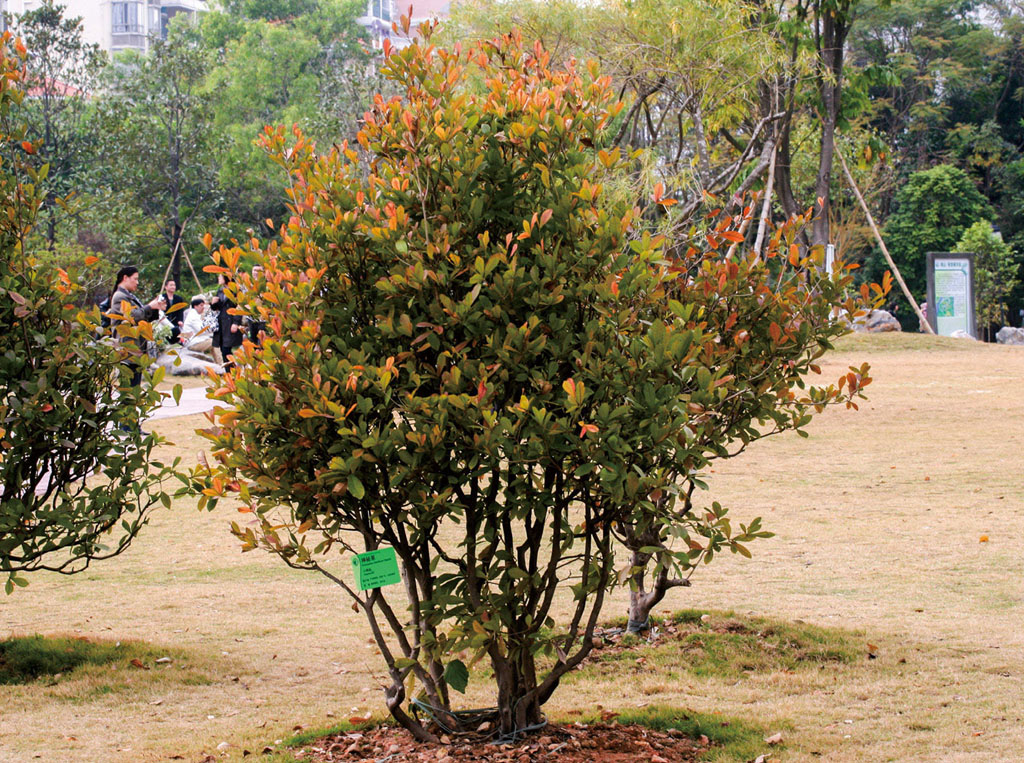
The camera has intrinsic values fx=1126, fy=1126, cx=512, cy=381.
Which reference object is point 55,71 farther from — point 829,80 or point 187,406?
point 829,80

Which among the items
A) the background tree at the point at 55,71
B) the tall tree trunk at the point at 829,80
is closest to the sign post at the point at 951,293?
the tall tree trunk at the point at 829,80

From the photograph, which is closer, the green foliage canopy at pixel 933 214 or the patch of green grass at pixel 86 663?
the patch of green grass at pixel 86 663

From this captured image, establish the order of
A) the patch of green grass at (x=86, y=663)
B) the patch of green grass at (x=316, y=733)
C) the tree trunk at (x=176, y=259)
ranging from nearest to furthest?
the patch of green grass at (x=316, y=733), the patch of green grass at (x=86, y=663), the tree trunk at (x=176, y=259)

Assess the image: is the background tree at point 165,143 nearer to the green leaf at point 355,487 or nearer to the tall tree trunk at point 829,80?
the tall tree trunk at point 829,80

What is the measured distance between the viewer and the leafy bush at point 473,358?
3408 millimetres

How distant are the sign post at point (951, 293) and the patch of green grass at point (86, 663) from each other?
23462 millimetres

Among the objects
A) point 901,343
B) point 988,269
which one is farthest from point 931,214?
point 901,343

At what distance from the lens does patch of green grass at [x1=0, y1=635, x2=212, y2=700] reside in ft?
16.9

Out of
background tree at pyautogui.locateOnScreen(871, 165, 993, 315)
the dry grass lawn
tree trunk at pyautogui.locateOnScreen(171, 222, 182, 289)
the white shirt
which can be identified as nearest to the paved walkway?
the dry grass lawn

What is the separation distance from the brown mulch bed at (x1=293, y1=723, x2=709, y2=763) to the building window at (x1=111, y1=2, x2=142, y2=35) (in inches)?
3828

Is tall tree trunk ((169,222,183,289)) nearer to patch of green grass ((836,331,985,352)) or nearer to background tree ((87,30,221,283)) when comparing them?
background tree ((87,30,221,283))

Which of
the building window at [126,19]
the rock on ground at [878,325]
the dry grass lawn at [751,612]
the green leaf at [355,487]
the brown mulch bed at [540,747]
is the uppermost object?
the building window at [126,19]

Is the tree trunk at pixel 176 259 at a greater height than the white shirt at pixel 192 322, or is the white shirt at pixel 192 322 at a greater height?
the tree trunk at pixel 176 259

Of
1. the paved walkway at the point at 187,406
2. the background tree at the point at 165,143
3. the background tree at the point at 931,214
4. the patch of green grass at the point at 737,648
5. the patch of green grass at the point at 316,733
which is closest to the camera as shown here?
the patch of green grass at the point at 316,733
